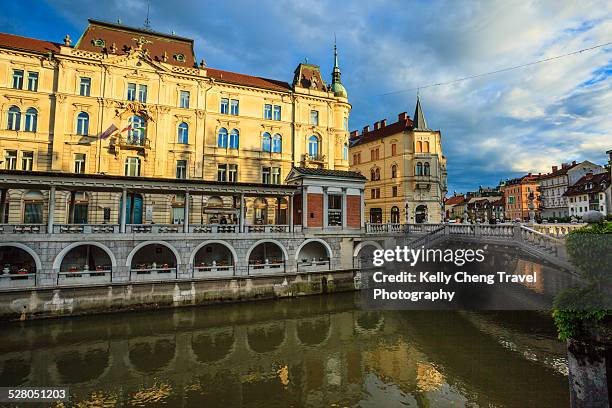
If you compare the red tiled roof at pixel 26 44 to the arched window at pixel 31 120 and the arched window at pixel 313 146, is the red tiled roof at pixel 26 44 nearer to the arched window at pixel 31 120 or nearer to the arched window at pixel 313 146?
the arched window at pixel 31 120

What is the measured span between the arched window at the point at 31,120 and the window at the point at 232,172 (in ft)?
59.3

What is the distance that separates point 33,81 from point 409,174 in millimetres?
44746

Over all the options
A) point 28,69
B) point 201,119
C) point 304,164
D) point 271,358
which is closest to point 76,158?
point 28,69

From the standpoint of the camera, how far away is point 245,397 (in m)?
12.4

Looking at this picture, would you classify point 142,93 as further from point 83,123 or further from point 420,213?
point 420,213

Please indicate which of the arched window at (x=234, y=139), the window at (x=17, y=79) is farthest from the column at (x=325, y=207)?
the window at (x=17, y=79)

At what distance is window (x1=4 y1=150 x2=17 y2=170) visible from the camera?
29.0 m

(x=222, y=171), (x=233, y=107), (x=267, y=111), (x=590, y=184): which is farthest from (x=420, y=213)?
(x=590, y=184)

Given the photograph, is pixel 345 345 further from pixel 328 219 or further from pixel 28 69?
pixel 28 69

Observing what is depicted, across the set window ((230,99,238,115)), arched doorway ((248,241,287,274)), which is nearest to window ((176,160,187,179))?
window ((230,99,238,115))

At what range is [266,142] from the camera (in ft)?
125

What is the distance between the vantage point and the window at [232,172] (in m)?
35.9

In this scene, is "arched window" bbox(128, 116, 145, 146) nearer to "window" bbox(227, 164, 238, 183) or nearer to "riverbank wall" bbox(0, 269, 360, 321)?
"window" bbox(227, 164, 238, 183)

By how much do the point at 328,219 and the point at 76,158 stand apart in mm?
25086
